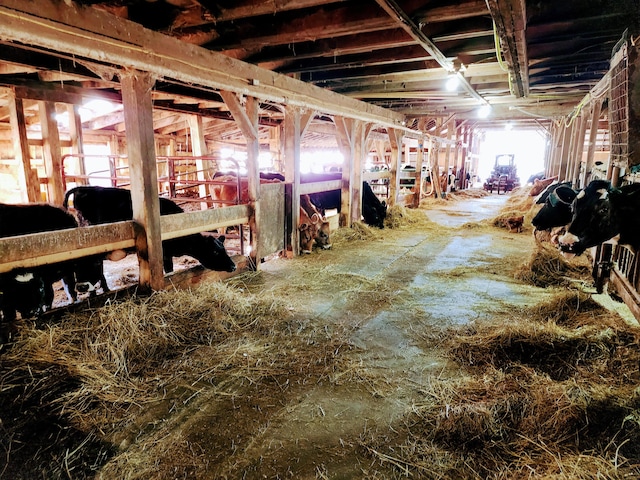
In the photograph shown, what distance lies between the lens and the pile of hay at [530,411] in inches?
77.5

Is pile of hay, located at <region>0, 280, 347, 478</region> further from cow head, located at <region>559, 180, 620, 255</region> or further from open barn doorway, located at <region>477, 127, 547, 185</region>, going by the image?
open barn doorway, located at <region>477, 127, 547, 185</region>

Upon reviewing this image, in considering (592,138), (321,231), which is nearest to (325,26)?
(321,231)

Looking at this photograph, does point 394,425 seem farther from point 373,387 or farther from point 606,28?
point 606,28

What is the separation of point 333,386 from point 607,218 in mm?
2685

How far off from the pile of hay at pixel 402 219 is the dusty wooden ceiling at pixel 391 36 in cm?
388

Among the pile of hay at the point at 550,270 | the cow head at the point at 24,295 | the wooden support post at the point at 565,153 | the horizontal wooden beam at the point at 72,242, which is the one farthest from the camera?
the wooden support post at the point at 565,153

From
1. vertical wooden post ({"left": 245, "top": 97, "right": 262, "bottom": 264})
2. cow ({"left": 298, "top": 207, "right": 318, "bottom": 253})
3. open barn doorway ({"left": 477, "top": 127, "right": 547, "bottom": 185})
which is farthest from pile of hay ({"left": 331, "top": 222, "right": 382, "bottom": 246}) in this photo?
open barn doorway ({"left": 477, "top": 127, "right": 547, "bottom": 185})

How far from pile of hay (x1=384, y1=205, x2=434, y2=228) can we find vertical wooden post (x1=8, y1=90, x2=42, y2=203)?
7.34 m

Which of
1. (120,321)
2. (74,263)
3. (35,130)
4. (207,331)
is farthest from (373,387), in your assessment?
(35,130)

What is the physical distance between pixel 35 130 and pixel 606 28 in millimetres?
12150

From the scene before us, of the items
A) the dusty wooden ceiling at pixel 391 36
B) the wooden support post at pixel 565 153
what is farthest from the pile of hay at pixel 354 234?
the wooden support post at pixel 565 153

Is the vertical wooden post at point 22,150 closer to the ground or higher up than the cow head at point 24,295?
higher up

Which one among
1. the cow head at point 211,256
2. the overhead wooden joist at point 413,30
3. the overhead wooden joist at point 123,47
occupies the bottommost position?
the cow head at point 211,256

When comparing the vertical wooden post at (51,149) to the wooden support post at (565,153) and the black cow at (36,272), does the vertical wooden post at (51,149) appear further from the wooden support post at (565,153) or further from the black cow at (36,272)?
the wooden support post at (565,153)
